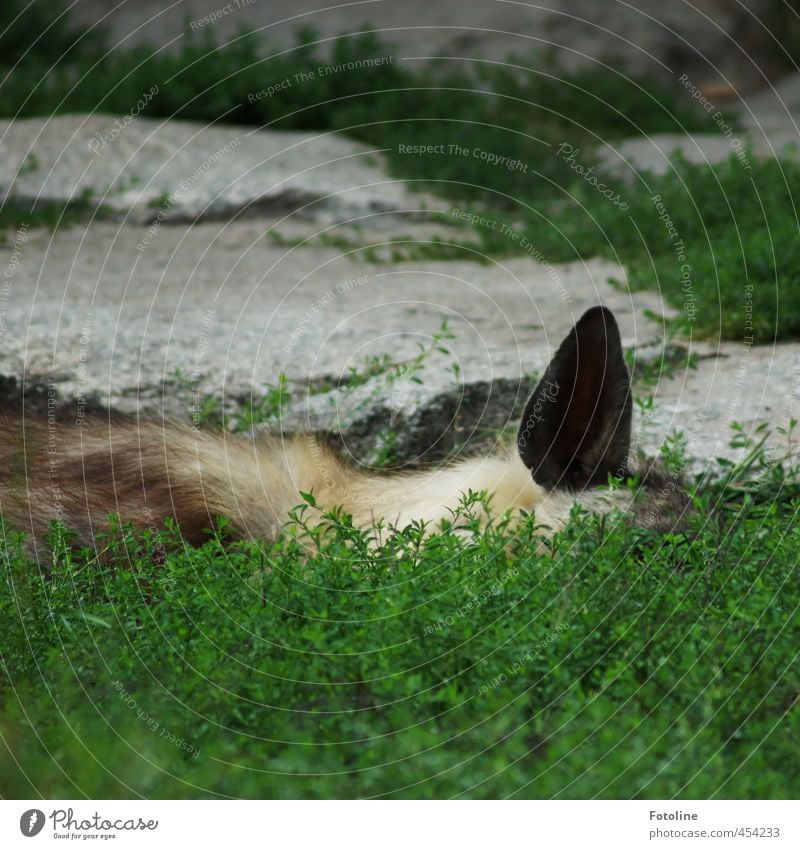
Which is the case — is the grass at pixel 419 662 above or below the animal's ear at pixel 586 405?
below

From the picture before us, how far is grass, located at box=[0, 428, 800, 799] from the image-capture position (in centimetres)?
217

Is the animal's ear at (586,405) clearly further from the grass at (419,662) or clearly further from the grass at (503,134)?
the grass at (503,134)

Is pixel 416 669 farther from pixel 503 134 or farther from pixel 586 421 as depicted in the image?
pixel 503 134

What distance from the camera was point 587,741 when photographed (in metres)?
2.21

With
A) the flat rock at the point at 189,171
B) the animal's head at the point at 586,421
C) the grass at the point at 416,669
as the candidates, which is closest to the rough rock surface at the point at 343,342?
the animal's head at the point at 586,421

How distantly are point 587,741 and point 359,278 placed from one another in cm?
428

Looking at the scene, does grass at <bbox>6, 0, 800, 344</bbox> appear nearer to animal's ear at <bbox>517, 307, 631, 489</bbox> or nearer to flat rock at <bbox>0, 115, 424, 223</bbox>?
flat rock at <bbox>0, 115, 424, 223</bbox>

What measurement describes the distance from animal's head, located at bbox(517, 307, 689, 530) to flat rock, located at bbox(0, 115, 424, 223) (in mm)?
4285

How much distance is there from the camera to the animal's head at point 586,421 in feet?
10.6

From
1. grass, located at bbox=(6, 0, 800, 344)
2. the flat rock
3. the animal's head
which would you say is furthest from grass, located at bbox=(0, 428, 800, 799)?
the flat rock

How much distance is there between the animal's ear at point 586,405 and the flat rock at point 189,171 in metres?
4.29

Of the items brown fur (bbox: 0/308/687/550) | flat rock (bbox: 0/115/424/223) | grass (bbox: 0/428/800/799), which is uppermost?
flat rock (bbox: 0/115/424/223)
